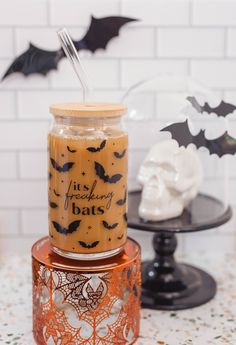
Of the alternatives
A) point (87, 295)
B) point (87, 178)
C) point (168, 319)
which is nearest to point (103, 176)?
point (87, 178)

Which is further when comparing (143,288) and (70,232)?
(143,288)

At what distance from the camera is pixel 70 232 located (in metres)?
0.79

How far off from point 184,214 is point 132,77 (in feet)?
1.03

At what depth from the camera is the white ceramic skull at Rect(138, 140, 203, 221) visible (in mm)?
982

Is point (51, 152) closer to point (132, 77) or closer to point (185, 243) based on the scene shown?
point (132, 77)

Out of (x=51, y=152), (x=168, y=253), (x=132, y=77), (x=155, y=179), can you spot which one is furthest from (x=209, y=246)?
(x=51, y=152)

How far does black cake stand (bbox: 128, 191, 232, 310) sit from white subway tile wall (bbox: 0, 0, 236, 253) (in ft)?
0.51

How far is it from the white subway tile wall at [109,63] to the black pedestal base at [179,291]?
0.21 meters

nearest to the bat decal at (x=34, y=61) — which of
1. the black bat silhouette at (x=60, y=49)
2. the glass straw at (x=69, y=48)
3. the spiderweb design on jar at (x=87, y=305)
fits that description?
the black bat silhouette at (x=60, y=49)

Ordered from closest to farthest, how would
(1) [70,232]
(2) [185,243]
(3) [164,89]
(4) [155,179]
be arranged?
(1) [70,232], (4) [155,179], (3) [164,89], (2) [185,243]

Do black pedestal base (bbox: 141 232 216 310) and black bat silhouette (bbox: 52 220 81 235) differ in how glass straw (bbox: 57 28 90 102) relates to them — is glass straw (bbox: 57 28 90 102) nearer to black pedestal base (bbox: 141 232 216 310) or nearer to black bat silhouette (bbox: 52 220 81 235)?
black bat silhouette (bbox: 52 220 81 235)

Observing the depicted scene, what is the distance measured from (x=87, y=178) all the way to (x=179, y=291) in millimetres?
373

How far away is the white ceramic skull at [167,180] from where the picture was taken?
3.22ft

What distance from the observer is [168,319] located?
95 cm
